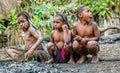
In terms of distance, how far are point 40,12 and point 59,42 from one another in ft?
13.6

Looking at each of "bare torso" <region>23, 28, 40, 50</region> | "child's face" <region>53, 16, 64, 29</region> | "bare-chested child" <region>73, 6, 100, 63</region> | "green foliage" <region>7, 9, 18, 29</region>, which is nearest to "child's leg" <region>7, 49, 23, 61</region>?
"bare torso" <region>23, 28, 40, 50</region>

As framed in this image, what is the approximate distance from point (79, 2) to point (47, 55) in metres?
4.74

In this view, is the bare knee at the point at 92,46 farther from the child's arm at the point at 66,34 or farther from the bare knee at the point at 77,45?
the child's arm at the point at 66,34

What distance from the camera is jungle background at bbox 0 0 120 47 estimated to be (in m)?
8.96

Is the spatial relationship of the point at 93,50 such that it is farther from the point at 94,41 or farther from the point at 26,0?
the point at 26,0

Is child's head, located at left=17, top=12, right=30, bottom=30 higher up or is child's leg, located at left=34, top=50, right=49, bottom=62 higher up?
child's head, located at left=17, top=12, right=30, bottom=30

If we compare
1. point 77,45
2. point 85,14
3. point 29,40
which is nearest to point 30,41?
point 29,40

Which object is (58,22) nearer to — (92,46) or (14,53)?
(92,46)

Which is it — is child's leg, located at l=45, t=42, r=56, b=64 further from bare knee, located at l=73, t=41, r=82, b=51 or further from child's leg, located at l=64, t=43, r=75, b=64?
bare knee, located at l=73, t=41, r=82, b=51

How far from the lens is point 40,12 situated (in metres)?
9.09

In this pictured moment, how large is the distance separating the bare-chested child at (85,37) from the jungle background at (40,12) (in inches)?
151

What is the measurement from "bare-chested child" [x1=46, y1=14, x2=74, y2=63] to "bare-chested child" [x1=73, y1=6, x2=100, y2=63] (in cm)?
14

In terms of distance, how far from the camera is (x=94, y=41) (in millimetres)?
4691

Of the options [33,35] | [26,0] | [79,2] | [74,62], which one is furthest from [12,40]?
[74,62]
